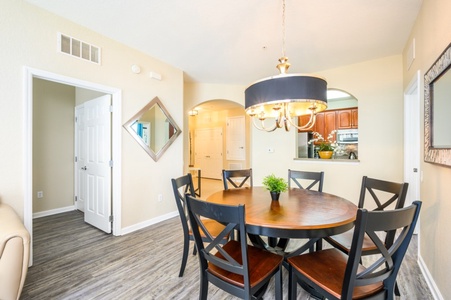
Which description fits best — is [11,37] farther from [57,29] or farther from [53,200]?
[53,200]

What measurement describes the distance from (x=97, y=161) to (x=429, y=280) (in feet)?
13.8

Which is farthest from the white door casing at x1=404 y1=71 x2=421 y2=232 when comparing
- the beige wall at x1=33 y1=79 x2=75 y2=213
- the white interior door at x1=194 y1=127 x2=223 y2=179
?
the beige wall at x1=33 y1=79 x2=75 y2=213

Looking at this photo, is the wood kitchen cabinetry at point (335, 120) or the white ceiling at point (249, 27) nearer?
the white ceiling at point (249, 27)

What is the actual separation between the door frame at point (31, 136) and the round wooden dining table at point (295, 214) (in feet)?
5.66

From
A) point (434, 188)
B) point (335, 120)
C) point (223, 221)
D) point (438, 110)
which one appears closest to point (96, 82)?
point (223, 221)

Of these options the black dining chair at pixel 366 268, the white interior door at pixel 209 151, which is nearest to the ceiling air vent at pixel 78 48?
the black dining chair at pixel 366 268

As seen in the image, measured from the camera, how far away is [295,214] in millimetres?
1540

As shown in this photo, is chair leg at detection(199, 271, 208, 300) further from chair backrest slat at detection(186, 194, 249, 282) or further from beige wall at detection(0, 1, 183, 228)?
beige wall at detection(0, 1, 183, 228)

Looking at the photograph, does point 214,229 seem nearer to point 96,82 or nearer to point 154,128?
point 154,128

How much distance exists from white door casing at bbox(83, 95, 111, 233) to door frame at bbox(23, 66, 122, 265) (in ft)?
0.32

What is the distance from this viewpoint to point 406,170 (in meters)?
3.03

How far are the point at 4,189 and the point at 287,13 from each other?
133 inches

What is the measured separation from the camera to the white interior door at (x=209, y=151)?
25.5ft

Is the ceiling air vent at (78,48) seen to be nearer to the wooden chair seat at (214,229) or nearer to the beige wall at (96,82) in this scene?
the beige wall at (96,82)
